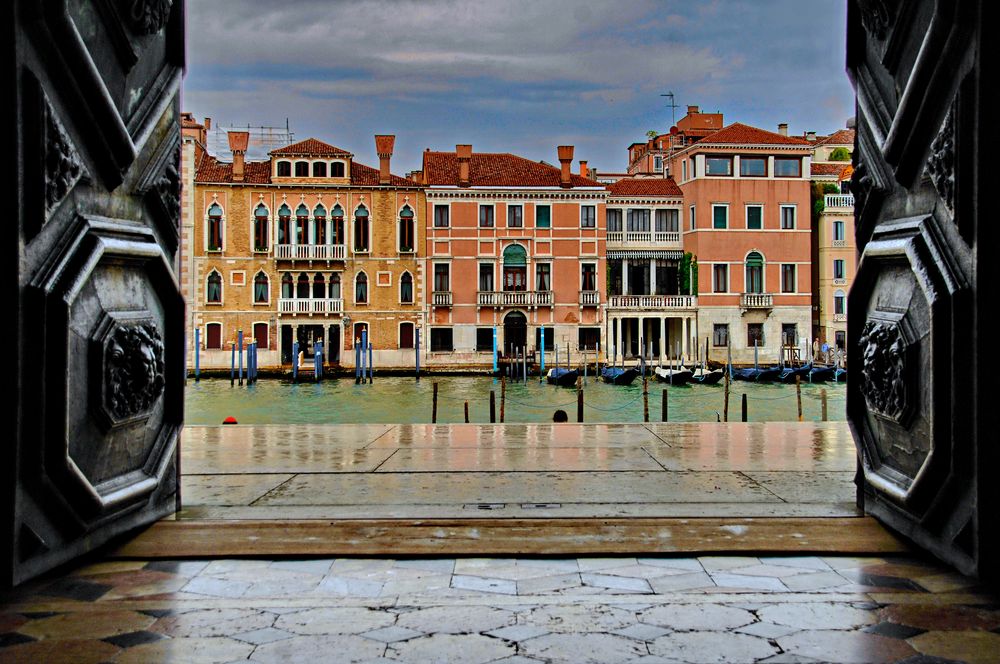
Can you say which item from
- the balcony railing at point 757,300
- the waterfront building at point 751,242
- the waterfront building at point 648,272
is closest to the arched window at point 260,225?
the waterfront building at point 648,272

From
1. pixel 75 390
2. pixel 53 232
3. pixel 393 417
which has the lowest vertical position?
pixel 393 417

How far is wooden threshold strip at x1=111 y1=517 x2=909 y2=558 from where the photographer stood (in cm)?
346

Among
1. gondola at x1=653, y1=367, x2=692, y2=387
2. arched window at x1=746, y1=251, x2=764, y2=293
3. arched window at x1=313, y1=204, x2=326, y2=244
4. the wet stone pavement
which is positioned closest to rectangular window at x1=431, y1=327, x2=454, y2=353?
arched window at x1=313, y1=204, x2=326, y2=244

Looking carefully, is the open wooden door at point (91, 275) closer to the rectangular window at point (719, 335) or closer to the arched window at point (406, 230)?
the arched window at point (406, 230)

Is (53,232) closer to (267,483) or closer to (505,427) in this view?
(267,483)

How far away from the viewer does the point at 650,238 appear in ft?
120

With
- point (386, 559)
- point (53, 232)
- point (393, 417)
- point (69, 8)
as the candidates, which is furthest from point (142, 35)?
Result: point (393, 417)

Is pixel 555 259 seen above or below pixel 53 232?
above

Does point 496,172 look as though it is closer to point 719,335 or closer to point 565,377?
point 565,377

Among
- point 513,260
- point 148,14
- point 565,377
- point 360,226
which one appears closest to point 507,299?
point 513,260

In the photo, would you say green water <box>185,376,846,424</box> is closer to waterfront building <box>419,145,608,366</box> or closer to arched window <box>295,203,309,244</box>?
waterfront building <box>419,145,608,366</box>

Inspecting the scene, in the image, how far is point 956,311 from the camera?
9.98 ft

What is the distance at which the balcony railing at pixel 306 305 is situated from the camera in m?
34.5

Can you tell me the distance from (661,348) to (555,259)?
5.30 metres
